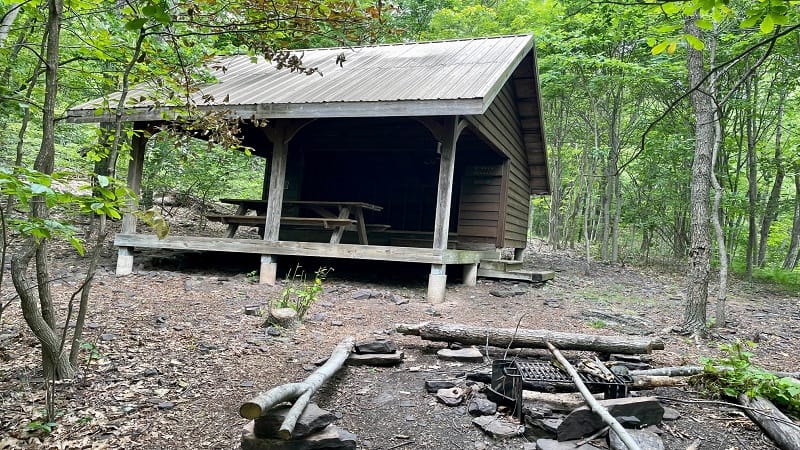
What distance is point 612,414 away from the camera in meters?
3.05

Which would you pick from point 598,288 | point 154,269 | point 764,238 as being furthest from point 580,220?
point 154,269

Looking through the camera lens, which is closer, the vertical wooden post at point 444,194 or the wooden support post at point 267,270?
the vertical wooden post at point 444,194

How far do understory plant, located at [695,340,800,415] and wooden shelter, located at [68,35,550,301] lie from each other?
162 inches

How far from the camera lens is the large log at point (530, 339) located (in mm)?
4492

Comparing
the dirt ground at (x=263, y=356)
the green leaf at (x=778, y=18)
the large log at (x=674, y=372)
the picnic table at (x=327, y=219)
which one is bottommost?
the dirt ground at (x=263, y=356)

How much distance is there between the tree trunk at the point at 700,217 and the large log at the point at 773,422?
107 inches

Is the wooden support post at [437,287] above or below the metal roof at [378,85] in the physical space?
below

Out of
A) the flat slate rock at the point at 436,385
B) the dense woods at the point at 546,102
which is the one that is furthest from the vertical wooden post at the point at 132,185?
the flat slate rock at the point at 436,385

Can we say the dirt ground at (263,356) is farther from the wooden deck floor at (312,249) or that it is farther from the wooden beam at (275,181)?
the wooden beam at (275,181)

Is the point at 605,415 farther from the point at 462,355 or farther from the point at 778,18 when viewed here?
the point at 778,18

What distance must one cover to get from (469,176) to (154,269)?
7190mm

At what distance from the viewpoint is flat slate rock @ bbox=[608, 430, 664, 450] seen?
9.05 feet

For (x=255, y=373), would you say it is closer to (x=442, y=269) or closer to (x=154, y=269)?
(x=442, y=269)

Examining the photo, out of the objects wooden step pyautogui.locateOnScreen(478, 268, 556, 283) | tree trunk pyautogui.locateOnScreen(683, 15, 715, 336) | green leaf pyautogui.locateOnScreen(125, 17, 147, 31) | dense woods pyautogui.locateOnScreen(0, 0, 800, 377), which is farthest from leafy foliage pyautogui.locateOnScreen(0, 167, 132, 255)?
wooden step pyautogui.locateOnScreen(478, 268, 556, 283)
